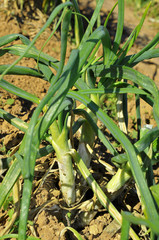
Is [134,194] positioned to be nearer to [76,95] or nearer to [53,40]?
[76,95]

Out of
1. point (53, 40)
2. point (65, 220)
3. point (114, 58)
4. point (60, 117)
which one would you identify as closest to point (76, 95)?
point (60, 117)

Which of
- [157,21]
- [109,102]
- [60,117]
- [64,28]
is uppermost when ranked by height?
[157,21]

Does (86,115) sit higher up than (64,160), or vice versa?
(86,115)

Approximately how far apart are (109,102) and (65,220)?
0.94m

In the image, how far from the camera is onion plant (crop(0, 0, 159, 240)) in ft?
2.64

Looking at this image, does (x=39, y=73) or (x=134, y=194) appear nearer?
(x=39, y=73)

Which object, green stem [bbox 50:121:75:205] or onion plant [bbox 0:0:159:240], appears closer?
onion plant [bbox 0:0:159:240]

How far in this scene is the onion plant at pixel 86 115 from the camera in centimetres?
81

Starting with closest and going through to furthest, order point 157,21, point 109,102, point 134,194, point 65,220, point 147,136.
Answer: point 147,136
point 65,220
point 134,194
point 109,102
point 157,21

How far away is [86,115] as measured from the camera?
1062 mm

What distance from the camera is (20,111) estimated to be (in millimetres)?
1687

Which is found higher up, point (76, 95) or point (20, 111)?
point (76, 95)

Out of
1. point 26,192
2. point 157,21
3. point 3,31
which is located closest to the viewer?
point 26,192

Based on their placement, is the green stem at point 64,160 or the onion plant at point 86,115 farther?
the green stem at point 64,160
